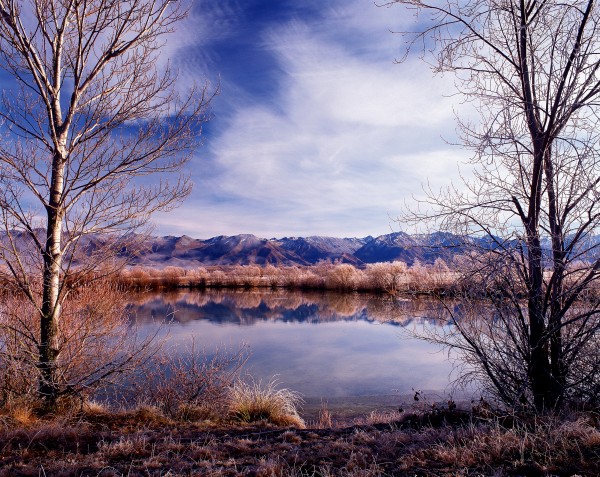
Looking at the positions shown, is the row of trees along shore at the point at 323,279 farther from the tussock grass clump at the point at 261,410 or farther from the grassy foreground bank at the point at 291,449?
the tussock grass clump at the point at 261,410

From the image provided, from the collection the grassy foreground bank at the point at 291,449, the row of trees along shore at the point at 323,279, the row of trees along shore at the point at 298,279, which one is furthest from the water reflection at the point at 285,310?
the grassy foreground bank at the point at 291,449

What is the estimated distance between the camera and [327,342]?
1716 cm

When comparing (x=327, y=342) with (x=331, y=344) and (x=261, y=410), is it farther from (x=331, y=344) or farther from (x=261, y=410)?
(x=261, y=410)

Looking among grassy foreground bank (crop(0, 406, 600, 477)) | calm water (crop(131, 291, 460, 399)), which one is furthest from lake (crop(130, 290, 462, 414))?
grassy foreground bank (crop(0, 406, 600, 477))

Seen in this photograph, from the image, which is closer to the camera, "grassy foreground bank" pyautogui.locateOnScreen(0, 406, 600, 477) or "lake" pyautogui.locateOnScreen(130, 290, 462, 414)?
"grassy foreground bank" pyautogui.locateOnScreen(0, 406, 600, 477)

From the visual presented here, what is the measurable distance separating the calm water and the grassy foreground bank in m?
2.54

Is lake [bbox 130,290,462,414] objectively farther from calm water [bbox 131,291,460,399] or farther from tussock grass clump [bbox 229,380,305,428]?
tussock grass clump [bbox 229,380,305,428]

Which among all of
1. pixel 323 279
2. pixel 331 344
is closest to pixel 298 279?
pixel 323 279

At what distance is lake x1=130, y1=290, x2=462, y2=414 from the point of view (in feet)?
33.9

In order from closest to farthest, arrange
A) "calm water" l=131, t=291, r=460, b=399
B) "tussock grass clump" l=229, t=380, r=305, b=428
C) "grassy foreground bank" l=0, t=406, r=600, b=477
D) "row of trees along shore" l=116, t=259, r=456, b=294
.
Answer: "grassy foreground bank" l=0, t=406, r=600, b=477 < "tussock grass clump" l=229, t=380, r=305, b=428 < "calm water" l=131, t=291, r=460, b=399 < "row of trees along shore" l=116, t=259, r=456, b=294

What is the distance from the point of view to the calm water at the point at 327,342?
1081 cm

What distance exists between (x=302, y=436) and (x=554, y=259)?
12.5 feet

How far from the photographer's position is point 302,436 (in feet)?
16.2

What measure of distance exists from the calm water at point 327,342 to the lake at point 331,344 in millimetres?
19
